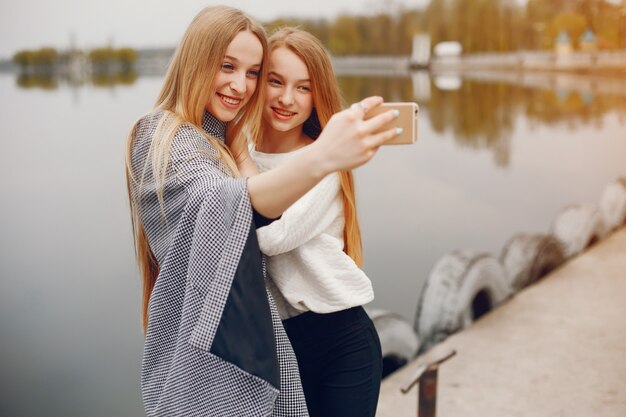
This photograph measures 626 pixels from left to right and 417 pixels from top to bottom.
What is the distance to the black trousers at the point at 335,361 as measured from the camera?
1.27m

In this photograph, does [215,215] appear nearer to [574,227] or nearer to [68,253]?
[68,253]

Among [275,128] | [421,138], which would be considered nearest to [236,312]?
[275,128]

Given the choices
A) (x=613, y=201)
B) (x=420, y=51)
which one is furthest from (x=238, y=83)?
(x=613, y=201)

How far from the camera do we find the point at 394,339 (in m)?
2.99

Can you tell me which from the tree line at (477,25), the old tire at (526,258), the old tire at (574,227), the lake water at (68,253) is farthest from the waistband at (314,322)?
the old tire at (574,227)

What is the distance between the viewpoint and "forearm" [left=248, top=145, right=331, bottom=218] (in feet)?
3.03

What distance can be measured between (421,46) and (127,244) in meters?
2.10

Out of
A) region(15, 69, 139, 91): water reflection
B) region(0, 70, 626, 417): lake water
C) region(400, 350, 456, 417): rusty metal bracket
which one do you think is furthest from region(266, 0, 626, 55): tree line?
region(400, 350, 456, 417): rusty metal bracket

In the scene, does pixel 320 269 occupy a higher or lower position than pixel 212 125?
lower

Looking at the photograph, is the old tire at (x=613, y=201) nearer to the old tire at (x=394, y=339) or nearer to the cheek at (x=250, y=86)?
the old tire at (x=394, y=339)

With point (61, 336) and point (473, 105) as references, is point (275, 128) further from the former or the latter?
point (473, 105)

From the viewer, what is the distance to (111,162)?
87.4 inches

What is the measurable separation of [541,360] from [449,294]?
0.51 metres

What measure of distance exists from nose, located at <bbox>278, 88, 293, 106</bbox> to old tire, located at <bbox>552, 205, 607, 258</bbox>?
3601 millimetres
